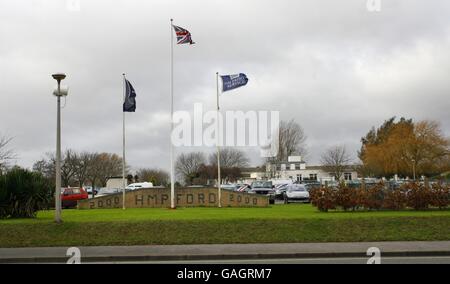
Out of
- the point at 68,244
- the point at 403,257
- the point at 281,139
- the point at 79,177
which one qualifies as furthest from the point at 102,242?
the point at 281,139

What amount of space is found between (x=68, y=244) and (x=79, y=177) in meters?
78.4

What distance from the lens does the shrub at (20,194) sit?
21906 mm

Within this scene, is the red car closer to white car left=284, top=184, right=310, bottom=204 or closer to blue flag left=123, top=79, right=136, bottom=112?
blue flag left=123, top=79, right=136, bottom=112

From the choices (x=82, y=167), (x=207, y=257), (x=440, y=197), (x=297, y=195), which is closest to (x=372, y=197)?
(x=440, y=197)

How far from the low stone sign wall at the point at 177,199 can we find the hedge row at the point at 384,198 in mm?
8835

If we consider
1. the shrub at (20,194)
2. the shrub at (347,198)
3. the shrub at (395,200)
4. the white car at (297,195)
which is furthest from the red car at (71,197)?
the shrub at (395,200)

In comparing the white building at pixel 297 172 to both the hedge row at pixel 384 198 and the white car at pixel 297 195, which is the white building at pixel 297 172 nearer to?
the white car at pixel 297 195

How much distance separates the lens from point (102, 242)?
681 inches

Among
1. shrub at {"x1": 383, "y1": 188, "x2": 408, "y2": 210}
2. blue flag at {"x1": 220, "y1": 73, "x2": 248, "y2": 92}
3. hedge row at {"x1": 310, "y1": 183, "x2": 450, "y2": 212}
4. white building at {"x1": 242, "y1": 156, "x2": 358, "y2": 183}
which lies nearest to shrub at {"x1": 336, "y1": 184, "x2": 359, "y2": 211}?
hedge row at {"x1": 310, "y1": 183, "x2": 450, "y2": 212}

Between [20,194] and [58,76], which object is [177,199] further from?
[58,76]

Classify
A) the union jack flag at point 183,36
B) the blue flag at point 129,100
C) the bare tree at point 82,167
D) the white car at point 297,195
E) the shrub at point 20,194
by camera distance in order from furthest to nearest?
1. the bare tree at point 82,167
2. the white car at point 297,195
3. the blue flag at point 129,100
4. the union jack flag at point 183,36
5. the shrub at point 20,194

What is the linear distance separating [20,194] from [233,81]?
14093 millimetres

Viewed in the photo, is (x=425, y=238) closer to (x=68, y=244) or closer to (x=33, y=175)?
(x=68, y=244)

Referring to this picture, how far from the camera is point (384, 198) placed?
2512 centimetres
